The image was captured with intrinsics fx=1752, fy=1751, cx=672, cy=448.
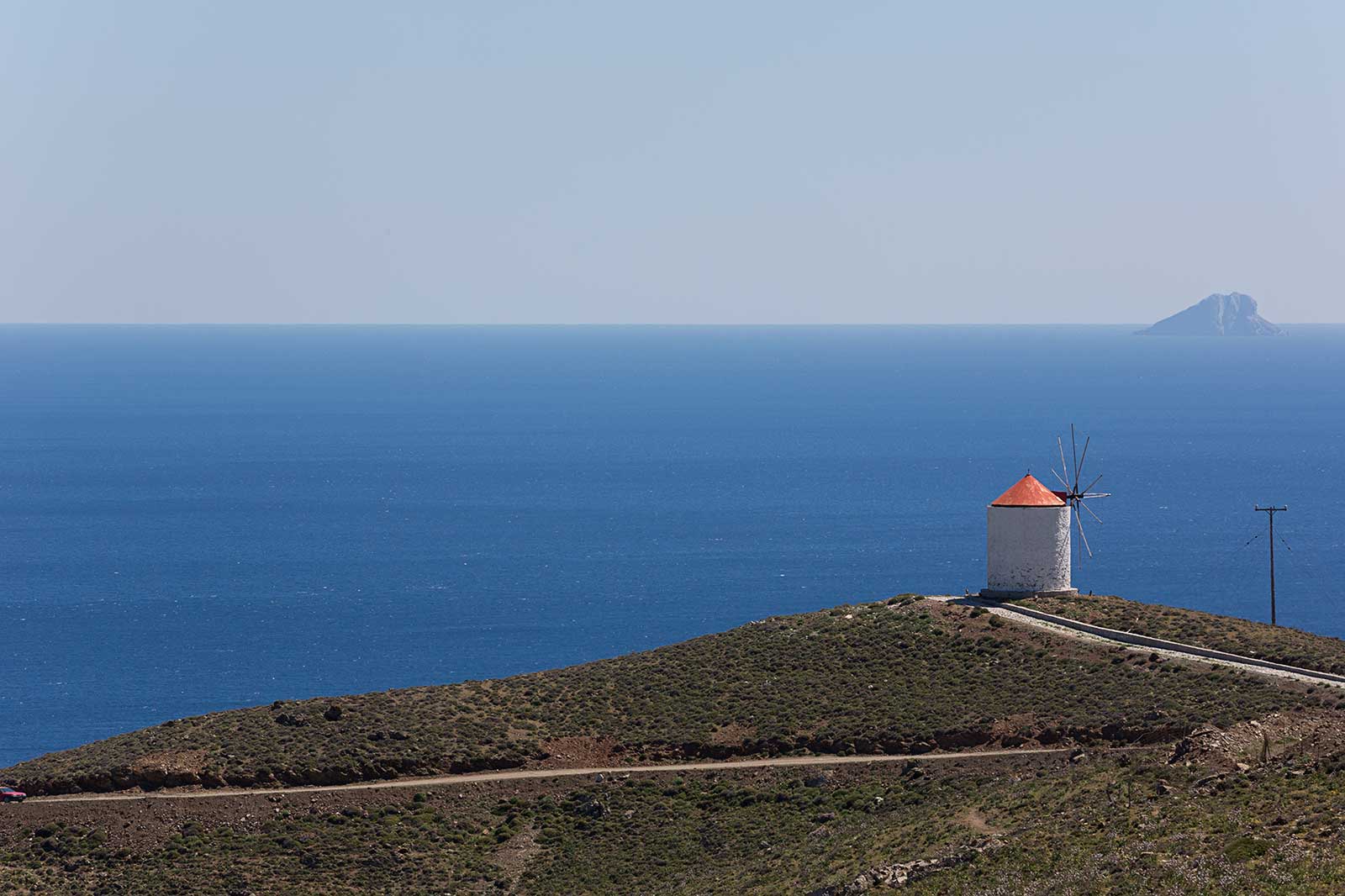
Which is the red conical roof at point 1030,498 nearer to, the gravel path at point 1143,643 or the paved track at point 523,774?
the gravel path at point 1143,643

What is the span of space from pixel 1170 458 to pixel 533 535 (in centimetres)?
8096

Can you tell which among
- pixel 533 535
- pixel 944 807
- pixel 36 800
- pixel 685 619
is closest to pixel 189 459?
pixel 533 535

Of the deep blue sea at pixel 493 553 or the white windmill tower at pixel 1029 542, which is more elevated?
the white windmill tower at pixel 1029 542

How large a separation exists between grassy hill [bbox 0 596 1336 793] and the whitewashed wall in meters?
2.99

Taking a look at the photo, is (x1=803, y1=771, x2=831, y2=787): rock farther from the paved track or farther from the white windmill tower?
the white windmill tower

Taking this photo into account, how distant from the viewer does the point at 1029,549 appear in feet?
183

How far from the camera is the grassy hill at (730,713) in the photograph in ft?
148

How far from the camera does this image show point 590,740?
157ft

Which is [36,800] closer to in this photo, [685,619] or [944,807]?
[944,807]

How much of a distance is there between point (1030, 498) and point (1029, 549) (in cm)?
176

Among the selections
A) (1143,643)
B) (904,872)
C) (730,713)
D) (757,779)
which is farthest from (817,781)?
(1143,643)

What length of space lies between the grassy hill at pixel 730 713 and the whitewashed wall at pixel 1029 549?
299 centimetres

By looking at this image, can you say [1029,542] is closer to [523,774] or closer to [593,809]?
[523,774]

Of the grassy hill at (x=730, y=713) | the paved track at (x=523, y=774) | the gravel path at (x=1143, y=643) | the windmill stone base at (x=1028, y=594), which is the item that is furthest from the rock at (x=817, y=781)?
the windmill stone base at (x=1028, y=594)
